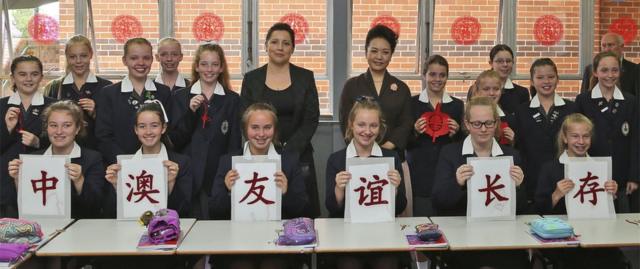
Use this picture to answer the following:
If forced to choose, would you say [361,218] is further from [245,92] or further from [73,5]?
[73,5]

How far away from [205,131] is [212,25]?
226 centimetres

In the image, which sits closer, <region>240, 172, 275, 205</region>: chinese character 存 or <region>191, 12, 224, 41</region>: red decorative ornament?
<region>240, 172, 275, 205</region>: chinese character 存

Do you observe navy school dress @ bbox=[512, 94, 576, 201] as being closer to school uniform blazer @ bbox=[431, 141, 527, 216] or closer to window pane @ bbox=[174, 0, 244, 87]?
school uniform blazer @ bbox=[431, 141, 527, 216]

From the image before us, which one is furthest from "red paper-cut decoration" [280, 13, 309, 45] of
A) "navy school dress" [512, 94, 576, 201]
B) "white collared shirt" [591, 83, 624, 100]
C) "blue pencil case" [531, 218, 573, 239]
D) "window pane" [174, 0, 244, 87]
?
"blue pencil case" [531, 218, 573, 239]

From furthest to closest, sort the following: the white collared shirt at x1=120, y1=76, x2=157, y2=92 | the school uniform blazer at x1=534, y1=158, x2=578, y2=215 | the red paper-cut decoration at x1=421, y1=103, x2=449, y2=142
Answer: the red paper-cut decoration at x1=421, y1=103, x2=449, y2=142
the white collared shirt at x1=120, y1=76, x2=157, y2=92
the school uniform blazer at x1=534, y1=158, x2=578, y2=215

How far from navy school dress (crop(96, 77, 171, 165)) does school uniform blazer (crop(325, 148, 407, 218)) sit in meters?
1.38

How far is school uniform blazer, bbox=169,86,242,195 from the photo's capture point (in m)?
4.59

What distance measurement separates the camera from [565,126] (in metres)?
3.98

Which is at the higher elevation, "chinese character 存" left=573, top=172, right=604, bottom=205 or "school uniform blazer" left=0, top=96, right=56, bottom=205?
"school uniform blazer" left=0, top=96, right=56, bottom=205

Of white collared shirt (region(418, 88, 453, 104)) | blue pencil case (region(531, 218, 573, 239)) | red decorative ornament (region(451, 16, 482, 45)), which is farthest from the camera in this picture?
red decorative ornament (region(451, 16, 482, 45))

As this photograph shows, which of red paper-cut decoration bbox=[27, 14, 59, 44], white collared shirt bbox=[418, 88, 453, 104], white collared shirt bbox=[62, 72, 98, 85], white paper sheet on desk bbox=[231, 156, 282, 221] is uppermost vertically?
red paper-cut decoration bbox=[27, 14, 59, 44]

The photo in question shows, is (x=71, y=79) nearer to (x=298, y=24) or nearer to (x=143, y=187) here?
(x=143, y=187)

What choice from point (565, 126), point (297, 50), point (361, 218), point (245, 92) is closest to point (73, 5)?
point (297, 50)

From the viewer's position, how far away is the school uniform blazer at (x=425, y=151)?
4773 mm
